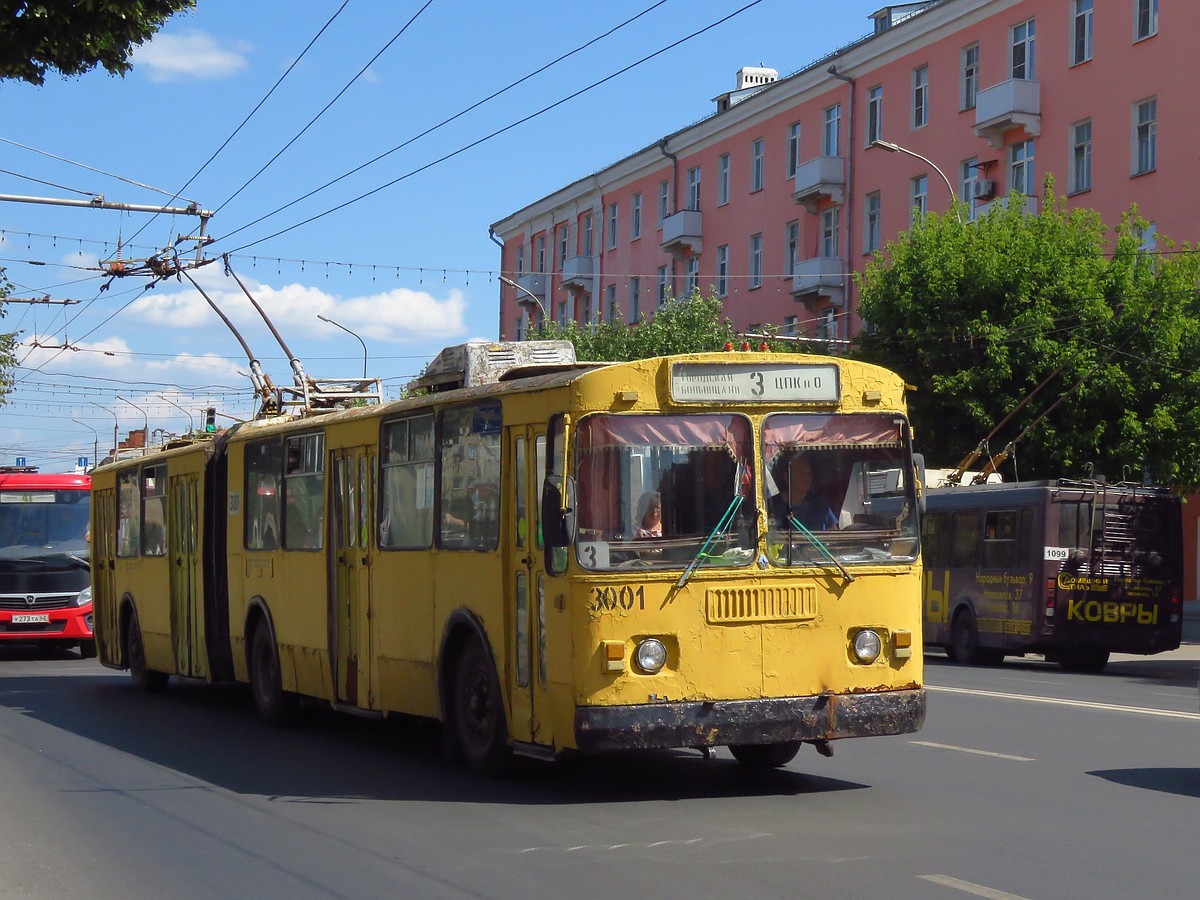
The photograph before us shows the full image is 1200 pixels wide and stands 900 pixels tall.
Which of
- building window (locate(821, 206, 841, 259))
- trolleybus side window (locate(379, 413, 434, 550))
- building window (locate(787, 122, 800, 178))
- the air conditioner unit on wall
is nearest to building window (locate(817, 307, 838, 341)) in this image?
building window (locate(821, 206, 841, 259))


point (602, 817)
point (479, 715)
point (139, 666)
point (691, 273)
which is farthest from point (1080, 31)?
point (602, 817)

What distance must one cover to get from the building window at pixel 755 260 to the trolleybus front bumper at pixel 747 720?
4218cm

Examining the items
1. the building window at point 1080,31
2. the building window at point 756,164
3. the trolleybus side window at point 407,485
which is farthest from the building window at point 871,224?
the trolleybus side window at point 407,485

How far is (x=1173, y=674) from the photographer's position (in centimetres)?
2408

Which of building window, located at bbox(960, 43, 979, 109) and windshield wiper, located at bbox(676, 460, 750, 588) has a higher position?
building window, located at bbox(960, 43, 979, 109)

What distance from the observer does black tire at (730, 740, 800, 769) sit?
35.4 ft

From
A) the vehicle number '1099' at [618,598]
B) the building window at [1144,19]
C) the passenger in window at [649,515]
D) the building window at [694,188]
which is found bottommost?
the vehicle number '1099' at [618,598]

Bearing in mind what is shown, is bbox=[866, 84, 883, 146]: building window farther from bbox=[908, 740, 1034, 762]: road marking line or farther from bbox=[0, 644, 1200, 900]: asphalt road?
bbox=[908, 740, 1034, 762]: road marking line

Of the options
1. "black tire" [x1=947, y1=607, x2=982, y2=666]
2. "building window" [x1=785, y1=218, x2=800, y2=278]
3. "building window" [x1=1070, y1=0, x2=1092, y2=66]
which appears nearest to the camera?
"black tire" [x1=947, y1=607, x2=982, y2=666]

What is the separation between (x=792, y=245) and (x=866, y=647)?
134ft

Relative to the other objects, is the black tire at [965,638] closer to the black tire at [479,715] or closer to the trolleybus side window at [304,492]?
the trolleybus side window at [304,492]

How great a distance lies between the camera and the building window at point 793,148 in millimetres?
A: 49844

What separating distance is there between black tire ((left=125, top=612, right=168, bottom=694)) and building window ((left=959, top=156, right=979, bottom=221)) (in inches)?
1067

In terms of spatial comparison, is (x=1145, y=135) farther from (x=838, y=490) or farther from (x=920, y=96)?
(x=838, y=490)
